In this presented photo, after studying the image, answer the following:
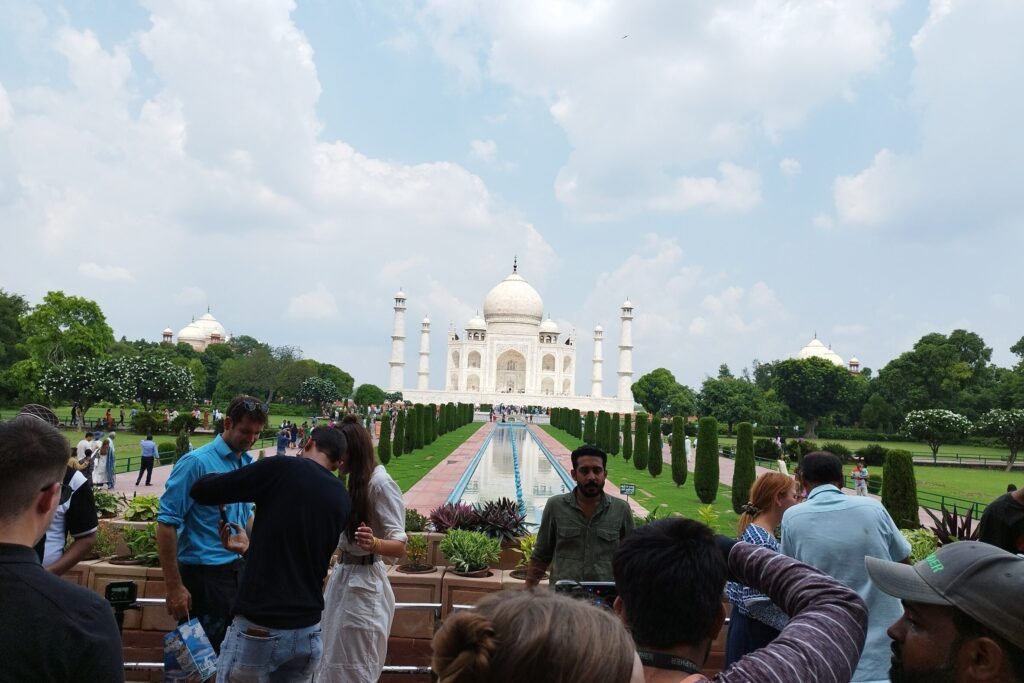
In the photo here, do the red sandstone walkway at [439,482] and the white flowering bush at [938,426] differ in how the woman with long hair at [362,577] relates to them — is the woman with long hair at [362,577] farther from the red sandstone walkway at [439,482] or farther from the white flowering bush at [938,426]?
the white flowering bush at [938,426]

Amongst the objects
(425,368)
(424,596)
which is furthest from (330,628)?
A: (425,368)

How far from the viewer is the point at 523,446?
74.4 ft

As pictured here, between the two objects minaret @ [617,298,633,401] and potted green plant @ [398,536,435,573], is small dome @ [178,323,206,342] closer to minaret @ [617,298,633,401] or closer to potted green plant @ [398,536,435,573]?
minaret @ [617,298,633,401]

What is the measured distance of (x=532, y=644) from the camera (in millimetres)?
942

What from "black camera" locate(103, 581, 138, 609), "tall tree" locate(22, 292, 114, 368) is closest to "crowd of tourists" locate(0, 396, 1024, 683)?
"black camera" locate(103, 581, 138, 609)

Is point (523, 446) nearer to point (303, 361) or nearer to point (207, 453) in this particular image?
point (207, 453)

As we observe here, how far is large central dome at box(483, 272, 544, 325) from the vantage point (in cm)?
5425

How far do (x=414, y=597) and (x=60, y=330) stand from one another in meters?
28.9

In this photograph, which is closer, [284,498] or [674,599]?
[674,599]

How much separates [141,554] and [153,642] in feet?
1.66

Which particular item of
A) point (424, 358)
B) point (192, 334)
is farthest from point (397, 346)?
point (192, 334)

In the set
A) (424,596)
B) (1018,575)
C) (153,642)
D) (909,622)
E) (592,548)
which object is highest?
(1018,575)

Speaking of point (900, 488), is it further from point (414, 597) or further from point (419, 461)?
point (419, 461)

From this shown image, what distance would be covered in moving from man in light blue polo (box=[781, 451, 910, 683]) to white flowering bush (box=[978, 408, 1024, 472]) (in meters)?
23.6
